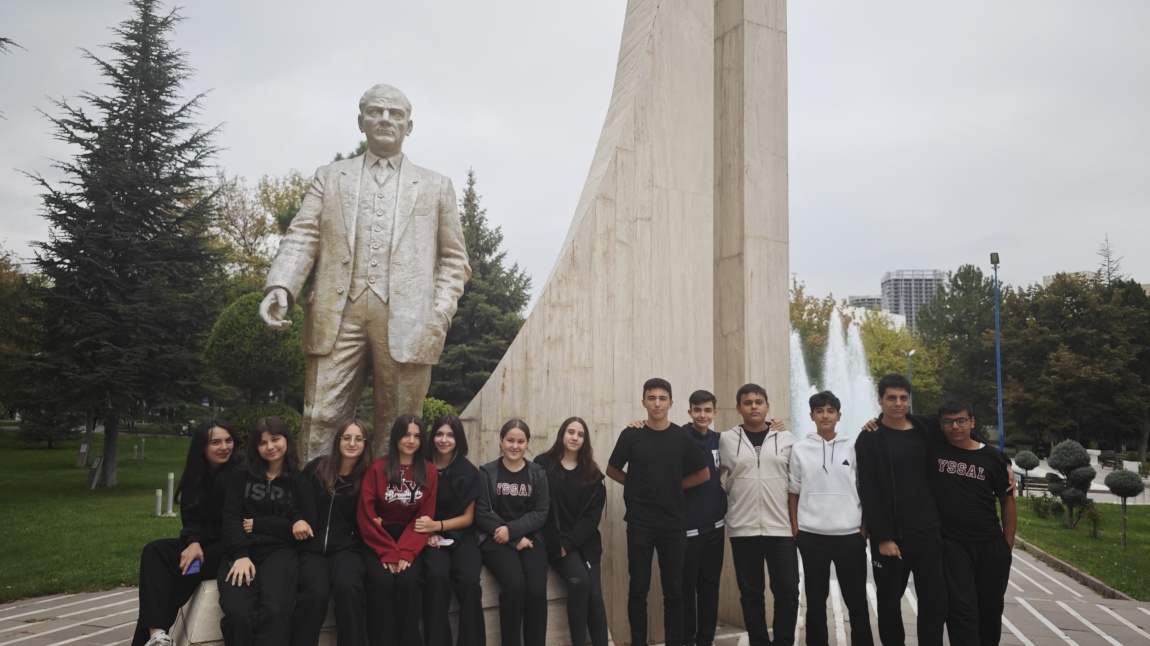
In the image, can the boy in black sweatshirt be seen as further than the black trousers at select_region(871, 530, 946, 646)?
Yes

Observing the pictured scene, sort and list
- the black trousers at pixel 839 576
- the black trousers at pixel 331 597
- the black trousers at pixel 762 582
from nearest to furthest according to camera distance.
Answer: the black trousers at pixel 331 597, the black trousers at pixel 839 576, the black trousers at pixel 762 582

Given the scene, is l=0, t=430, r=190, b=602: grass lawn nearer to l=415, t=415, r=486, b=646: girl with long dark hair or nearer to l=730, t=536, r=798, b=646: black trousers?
l=415, t=415, r=486, b=646: girl with long dark hair

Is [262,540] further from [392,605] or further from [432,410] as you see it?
[432,410]

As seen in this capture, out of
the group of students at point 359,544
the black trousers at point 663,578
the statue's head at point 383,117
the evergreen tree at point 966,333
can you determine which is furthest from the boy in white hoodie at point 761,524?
the evergreen tree at point 966,333

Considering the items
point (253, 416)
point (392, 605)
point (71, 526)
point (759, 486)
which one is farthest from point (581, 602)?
point (71, 526)

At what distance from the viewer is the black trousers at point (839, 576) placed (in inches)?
157

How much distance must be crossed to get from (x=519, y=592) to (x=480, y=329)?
18081 mm

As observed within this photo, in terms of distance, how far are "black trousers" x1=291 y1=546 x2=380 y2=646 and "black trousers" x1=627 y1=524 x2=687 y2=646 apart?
1.44 metres

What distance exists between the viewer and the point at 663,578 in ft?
14.0

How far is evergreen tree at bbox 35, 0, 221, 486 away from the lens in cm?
1638

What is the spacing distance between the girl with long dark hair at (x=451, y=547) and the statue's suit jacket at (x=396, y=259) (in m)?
0.56

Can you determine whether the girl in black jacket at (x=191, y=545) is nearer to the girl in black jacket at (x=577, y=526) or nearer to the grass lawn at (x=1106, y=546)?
the girl in black jacket at (x=577, y=526)

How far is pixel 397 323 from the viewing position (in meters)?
4.31

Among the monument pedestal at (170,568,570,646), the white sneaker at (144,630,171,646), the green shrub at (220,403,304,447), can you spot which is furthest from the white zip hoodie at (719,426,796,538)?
the green shrub at (220,403,304,447)
